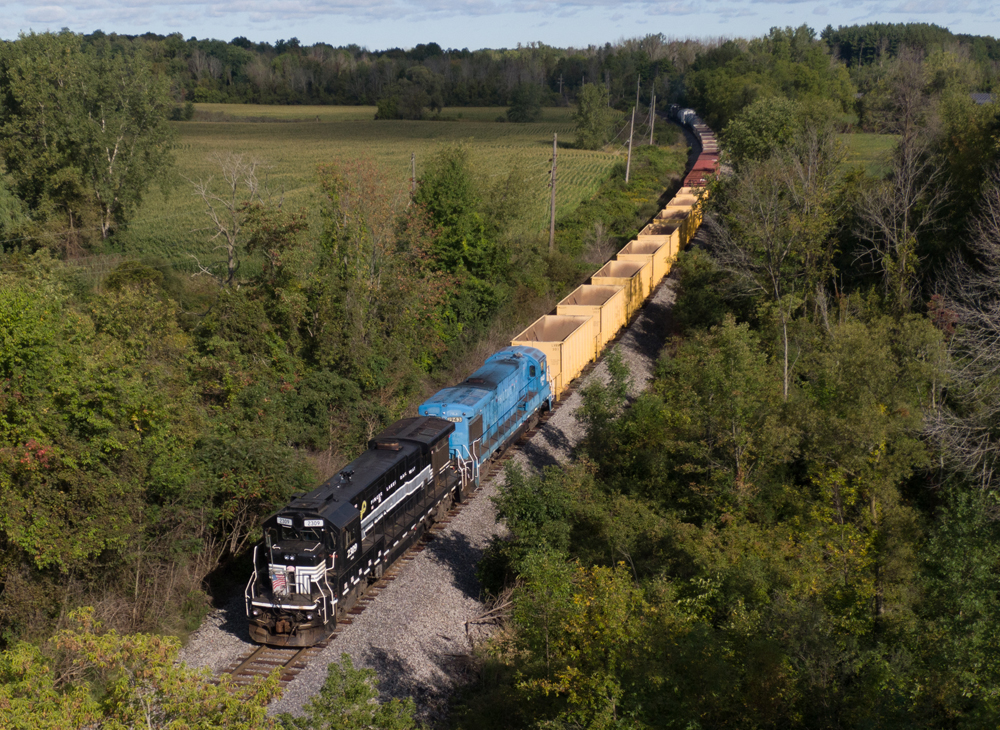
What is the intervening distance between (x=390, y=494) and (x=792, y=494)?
41.6 ft

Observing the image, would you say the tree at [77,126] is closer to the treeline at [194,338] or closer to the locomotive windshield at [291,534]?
the treeline at [194,338]

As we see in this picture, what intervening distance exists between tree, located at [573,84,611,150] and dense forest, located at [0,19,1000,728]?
56.0m

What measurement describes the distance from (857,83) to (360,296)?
118m

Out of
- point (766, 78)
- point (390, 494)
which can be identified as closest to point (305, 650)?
point (390, 494)

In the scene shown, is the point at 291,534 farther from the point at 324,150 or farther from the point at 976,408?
the point at 324,150

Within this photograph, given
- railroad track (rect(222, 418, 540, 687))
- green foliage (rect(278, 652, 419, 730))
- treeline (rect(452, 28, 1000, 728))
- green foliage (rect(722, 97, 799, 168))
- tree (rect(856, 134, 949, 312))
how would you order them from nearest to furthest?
green foliage (rect(278, 652, 419, 730)) → treeline (rect(452, 28, 1000, 728)) → railroad track (rect(222, 418, 540, 687)) → tree (rect(856, 134, 949, 312)) → green foliage (rect(722, 97, 799, 168))

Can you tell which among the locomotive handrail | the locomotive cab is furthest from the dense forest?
the locomotive handrail

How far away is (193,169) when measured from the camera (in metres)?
77.2

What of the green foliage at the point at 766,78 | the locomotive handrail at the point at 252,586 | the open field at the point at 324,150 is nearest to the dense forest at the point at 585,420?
the locomotive handrail at the point at 252,586

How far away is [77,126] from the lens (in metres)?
51.4

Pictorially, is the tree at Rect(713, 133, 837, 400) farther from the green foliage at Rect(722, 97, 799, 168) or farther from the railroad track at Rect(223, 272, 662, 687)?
the railroad track at Rect(223, 272, 662, 687)

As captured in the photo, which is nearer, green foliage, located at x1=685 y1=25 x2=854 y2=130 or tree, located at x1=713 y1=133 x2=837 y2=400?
tree, located at x1=713 y1=133 x2=837 y2=400

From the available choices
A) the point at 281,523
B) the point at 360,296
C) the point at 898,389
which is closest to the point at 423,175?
the point at 360,296

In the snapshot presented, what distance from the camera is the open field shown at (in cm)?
5706
